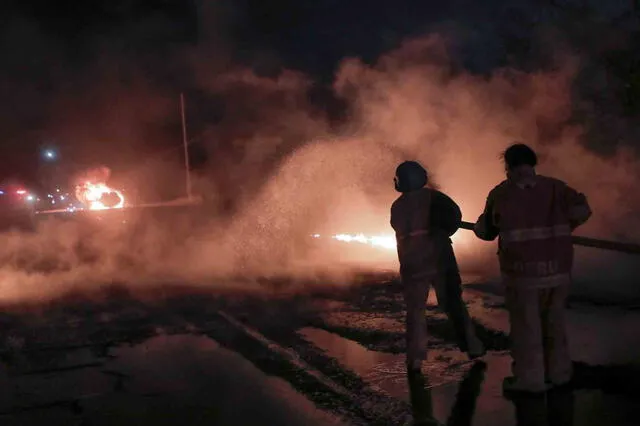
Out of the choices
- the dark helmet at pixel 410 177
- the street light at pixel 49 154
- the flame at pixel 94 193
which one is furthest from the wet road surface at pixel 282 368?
the street light at pixel 49 154

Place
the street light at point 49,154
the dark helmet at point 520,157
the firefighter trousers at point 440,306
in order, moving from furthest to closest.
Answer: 1. the street light at point 49,154
2. the firefighter trousers at point 440,306
3. the dark helmet at point 520,157

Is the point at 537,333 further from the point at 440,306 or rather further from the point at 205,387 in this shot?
the point at 205,387

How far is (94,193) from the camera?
2539 cm

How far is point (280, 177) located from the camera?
13.6 meters

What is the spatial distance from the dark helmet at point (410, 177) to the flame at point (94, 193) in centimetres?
2010

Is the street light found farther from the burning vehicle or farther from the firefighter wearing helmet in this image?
the firefighter wearing helmet

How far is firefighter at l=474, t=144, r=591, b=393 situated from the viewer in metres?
3.97

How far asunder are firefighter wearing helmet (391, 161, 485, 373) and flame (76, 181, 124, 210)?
66.0 feet

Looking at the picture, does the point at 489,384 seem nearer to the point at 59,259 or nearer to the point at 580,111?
the point at 580,111

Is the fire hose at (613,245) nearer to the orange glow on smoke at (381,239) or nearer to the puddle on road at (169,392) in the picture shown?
the puddle on road at (169,392)

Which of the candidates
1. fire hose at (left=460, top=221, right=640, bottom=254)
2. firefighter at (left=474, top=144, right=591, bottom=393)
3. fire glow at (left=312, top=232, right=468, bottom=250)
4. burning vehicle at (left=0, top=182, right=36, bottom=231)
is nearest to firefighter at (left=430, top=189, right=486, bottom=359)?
firefighter at (left=474, top=144, right=591, bottom=393)

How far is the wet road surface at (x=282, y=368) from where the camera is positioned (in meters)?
4.08

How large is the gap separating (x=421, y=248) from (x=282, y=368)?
4.43ft

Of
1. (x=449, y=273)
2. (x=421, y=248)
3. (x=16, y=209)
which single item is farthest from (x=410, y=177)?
(x=16, y=209)
